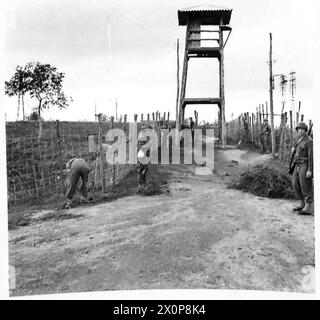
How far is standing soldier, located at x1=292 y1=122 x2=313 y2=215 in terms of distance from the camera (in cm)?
568

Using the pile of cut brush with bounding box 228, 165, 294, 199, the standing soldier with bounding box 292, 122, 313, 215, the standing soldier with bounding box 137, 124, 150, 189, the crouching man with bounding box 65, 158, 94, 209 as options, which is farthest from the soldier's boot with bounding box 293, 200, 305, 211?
the crouching man with bounding box 65, 158, 94, 209

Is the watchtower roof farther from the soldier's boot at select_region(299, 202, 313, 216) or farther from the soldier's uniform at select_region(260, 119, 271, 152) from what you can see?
the soldier's uniform at select_region(260, 119, 271, 152)

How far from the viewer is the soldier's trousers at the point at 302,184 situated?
19.0 feet

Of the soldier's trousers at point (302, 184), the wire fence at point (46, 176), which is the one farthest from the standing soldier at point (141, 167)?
the soldier's trousers at point (302, 184)

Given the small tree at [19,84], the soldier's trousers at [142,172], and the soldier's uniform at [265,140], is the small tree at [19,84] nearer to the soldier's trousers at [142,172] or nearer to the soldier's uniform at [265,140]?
the soldier's trousers at [142,172]

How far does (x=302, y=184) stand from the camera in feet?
19.2

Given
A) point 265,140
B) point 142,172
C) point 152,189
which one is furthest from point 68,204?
point 265,140

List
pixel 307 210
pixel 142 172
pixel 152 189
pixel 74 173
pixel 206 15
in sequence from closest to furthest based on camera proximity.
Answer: pixel 307 210 < pixel 206 15 < pixel 74 173 < pixel 152 189 < pixel 142 172

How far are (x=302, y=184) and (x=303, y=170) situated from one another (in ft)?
0.70

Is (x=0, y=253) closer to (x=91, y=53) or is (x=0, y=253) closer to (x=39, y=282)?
(x=39, y=282)

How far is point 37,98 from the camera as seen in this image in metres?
11.2

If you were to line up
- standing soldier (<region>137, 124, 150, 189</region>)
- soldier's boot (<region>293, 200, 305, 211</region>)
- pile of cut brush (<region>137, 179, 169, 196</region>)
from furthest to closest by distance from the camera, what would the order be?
standing soldier (<region>137, 124, 150, 189</region>)
pile of cut brush (<region>137, 179, 169, 196</region>)
soldier's boot (<region>293, 200, 305, 211</region>)

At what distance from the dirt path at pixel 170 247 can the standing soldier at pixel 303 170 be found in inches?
11.0

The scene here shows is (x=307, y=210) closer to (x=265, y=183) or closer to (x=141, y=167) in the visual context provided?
(x=265, y=183)
